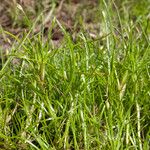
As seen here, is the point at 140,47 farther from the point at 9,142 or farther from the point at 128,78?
the point at 9,142

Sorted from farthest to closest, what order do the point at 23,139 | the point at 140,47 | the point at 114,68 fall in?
the point at 140,47 → the point at 114,68 → the point at 23,139

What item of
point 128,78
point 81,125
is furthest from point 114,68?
point 81,125

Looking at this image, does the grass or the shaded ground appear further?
the shaded ground

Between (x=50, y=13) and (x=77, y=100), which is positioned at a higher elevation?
(x=77, y=100)

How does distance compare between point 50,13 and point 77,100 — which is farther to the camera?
point 50,13

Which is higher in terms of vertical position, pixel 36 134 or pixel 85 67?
pixel 85 67

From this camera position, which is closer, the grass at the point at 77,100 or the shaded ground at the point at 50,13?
the grass at the point at 77,100

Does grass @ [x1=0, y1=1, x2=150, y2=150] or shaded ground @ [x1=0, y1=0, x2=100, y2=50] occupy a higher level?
grass @ [x1=0, y1=1, x2=150, y2=150]

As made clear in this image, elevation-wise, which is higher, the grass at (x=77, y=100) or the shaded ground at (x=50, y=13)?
the grass at (x=77, y=100)
